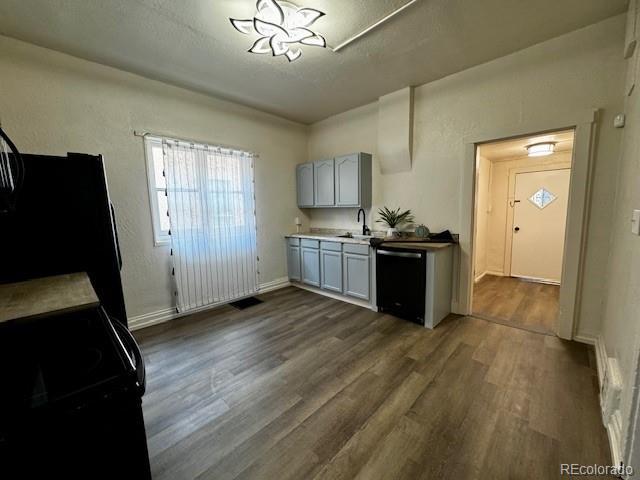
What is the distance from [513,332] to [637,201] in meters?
1.75

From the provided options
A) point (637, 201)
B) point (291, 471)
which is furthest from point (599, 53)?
point (291, 471)

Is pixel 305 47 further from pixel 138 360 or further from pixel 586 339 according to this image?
pixel 586 339

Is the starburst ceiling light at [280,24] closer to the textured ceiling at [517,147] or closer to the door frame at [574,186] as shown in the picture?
the door frame at [574,186]

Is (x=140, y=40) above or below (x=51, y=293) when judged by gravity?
above

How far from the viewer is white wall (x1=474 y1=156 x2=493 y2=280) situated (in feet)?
15.2

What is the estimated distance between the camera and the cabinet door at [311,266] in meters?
4.08

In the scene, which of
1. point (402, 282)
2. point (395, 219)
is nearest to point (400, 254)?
point (402, 282)

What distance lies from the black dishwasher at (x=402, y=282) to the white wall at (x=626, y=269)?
140 centimetres

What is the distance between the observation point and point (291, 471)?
139 centimetres

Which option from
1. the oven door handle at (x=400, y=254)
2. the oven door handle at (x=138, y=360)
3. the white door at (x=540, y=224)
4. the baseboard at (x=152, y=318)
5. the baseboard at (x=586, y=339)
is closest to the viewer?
the oven door handle at (x=138, y=360)

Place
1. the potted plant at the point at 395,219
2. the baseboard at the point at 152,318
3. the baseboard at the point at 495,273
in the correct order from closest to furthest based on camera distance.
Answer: the baseboard at the point at 152,318
the potted plant at the point at 395,219
the baseboard at the point at 495,273

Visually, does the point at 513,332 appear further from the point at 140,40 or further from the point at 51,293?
the point at 140,40

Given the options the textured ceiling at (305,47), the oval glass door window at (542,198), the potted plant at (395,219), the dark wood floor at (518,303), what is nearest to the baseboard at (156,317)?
the potted plant at (395,219)

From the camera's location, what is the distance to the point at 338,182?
403 centimetres
